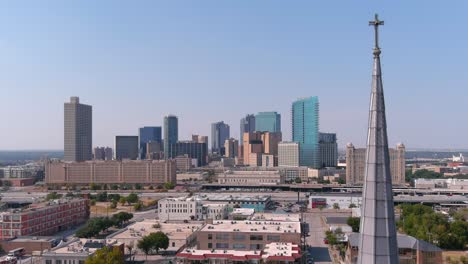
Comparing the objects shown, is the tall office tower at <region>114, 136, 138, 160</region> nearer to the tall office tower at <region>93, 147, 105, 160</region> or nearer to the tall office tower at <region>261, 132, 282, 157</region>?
the tall office tower at <region>93, 147, 105, 160</region>

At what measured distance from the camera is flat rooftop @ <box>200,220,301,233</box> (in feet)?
85.5

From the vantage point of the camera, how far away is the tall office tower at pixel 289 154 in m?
101

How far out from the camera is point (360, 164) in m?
74.4

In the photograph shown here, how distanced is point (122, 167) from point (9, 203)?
31.7 metres

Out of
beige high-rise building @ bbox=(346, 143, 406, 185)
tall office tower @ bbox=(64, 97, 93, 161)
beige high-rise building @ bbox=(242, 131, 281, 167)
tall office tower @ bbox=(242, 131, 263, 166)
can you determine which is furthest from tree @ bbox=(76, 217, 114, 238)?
tall office tower @ bbox=(242, 131, 263, 166)

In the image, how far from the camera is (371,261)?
147 inches

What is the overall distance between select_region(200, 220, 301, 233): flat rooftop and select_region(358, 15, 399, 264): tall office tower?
22620 millimetres

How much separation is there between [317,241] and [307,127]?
3490 inches

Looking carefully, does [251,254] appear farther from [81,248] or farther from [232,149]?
[232,149]

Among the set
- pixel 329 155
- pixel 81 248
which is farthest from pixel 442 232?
pixel 329 155

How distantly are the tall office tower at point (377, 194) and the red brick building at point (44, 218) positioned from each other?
101 feet

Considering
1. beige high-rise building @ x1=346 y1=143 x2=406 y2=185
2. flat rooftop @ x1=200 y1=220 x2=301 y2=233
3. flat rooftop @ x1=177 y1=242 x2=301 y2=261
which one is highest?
beige high-rise building @ x1=346 y1=143 x2=406 y2=185

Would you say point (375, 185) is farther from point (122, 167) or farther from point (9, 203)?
point (122, 167)

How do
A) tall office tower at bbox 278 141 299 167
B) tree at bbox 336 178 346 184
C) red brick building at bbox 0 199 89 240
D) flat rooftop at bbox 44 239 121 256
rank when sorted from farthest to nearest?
tall office tower at bbox 278 141 299 167 < tree at bbox 336 178 346 184 < red brick building at bbox 0 199 89 240 < flat rooftop at bbox 44 239 121 256
